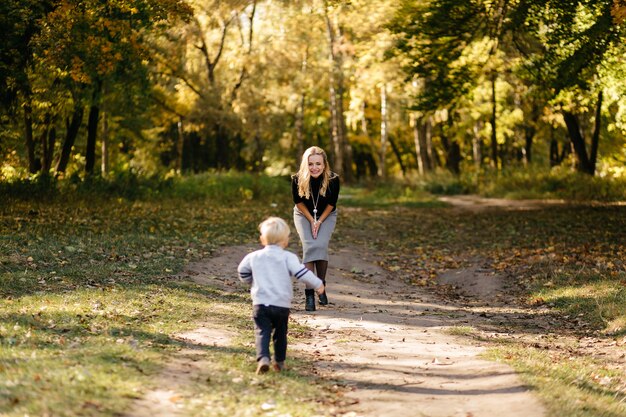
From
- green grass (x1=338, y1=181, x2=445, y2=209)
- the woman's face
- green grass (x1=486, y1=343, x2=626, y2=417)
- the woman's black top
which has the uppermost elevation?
the woman's face

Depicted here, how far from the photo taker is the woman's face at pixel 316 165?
1052cm

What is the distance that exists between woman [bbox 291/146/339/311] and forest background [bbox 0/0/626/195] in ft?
29.8

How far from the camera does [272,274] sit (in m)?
7.53

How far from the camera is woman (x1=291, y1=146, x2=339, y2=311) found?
10.6 metres

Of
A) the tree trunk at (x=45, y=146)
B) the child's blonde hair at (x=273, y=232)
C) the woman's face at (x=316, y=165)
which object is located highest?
the tree trunk at (x=45, y=146)

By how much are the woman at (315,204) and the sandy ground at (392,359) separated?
82cm

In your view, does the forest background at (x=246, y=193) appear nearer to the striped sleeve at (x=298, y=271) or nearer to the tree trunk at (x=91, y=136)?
the tree trunk at (x=91, y=136)

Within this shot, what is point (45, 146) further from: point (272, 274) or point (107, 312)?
point (272, 274)

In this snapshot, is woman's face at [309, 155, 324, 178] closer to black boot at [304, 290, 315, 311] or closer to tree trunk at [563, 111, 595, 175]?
black boot at [304, 290, 315, 311]

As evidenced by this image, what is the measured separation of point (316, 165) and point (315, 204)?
613mm

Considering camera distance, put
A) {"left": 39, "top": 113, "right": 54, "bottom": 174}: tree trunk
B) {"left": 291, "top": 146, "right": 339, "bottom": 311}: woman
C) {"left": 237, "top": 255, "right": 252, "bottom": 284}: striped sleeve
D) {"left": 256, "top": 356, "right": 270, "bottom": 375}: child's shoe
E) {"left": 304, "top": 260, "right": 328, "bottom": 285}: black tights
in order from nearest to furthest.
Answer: {"left": 256, "top": 356, "right": 270, "bottom": 375}: child's shoe
{"left": 237, "top": 255, "right": 252, "bottom": 284}: striped sleeve
{"left": 291, "top": 146, "right": 339, "bottom": 311}: woman
{"left": 304, "top": 260, "right": 328, "bottom": 285}: black tights
{"left": 39, "top": 113, "right": 54, "bottom": 174}: tree trunk

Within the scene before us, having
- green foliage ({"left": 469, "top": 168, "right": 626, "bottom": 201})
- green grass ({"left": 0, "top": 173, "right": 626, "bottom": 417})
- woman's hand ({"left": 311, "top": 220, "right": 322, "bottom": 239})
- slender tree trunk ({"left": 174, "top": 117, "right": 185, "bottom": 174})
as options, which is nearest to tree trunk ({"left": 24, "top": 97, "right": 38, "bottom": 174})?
green grass ({"left": 0, "top": 173, "right": 626, "bottom": 417})

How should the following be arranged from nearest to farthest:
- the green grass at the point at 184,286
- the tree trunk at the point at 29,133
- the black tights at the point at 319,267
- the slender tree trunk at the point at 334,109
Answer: the green grass at the point at 184,286
the black tights at the point at 319,267
the tree trunk at the point at 29,133
the slender tree trunk at the point at 334,109

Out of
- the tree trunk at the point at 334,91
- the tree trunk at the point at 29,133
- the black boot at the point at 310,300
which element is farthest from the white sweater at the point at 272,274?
the tree trunk at the point at 334,91
